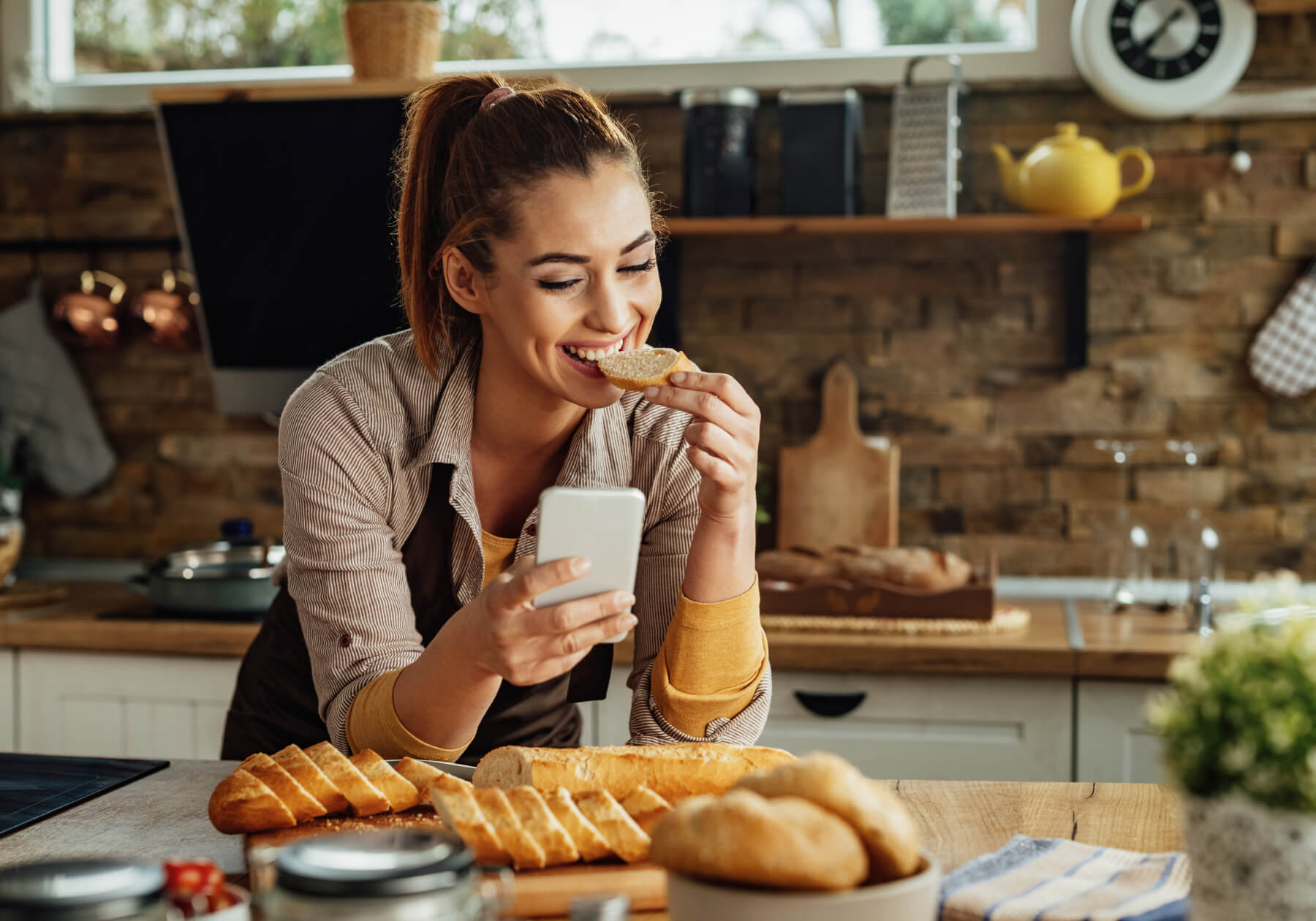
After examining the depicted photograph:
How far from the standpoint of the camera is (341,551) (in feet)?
4.90

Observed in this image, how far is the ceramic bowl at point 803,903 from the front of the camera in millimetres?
766

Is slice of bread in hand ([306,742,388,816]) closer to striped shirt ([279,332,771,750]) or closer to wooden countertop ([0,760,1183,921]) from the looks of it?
wooden countertop ([0,760,1183,921])

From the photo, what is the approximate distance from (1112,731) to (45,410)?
2.59 metres

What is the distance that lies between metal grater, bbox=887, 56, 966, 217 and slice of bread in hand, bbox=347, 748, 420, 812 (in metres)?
1.99

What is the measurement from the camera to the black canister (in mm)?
2861

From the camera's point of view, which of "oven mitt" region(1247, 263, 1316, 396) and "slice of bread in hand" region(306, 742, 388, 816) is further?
"oven mitt" region(1247, 263, 1316, 396)

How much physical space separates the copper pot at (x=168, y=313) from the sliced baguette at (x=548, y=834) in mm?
2495

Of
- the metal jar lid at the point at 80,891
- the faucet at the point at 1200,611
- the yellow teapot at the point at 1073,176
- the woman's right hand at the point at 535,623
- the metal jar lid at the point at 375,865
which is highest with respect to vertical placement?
the yellow teapot at the point at 1073,176

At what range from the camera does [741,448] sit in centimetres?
144

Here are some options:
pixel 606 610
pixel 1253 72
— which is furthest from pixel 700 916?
pixel 1253 72

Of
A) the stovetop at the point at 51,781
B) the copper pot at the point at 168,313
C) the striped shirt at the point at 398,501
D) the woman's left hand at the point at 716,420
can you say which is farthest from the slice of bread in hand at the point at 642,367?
the copper pot at the point at 168,313

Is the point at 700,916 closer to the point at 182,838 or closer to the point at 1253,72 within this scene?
the point at 182,838

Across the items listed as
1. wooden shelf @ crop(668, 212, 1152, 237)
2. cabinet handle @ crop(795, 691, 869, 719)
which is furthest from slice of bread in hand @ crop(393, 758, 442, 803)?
wooden shelf @ crop(668, 212, 1152, 237)

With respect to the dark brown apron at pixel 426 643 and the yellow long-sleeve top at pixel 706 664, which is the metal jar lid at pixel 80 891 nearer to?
the yellow long-sleeve top at pixel 706 664
